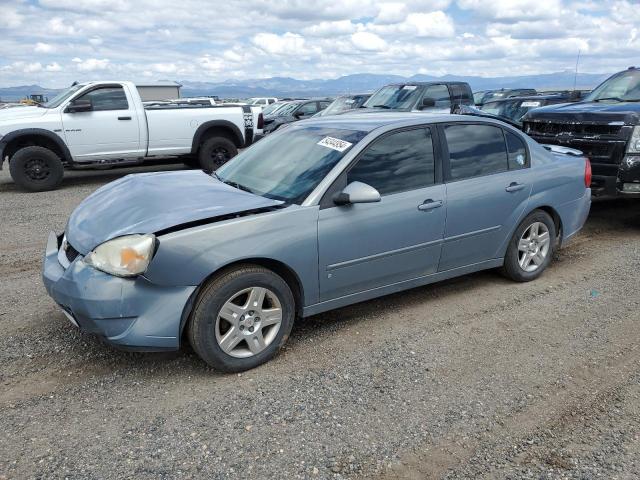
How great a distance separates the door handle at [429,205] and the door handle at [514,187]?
0.82 metres

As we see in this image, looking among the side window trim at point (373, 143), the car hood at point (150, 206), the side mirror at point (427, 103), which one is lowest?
the car hood at point (150, 206)

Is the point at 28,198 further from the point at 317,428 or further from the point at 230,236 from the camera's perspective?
the point at 317,428

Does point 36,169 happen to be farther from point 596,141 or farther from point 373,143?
point 596,141

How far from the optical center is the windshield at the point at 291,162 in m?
3.82

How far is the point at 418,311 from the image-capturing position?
443 centimetres

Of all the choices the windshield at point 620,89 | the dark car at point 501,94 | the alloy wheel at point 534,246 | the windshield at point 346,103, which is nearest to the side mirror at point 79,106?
the windshield at point 346,103

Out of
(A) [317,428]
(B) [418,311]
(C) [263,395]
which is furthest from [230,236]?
(B) [418,311]

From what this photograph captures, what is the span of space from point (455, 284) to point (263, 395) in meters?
2.49

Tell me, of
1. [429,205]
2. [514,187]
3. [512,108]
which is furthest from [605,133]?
[512,108]

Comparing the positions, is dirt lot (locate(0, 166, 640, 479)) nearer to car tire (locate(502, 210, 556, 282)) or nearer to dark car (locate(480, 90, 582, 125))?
car tire (locate(502, 210, 556, 282))

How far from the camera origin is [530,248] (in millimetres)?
4988

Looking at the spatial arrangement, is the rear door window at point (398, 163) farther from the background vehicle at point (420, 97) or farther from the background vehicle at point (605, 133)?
the background vehicle at point (420, 97)

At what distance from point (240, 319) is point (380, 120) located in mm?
1989

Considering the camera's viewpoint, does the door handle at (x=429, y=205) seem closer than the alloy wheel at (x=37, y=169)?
Yes
